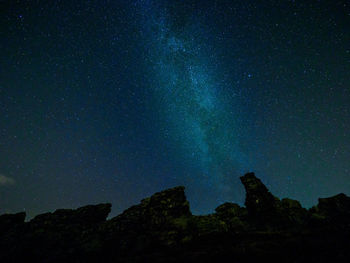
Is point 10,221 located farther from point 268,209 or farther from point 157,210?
point 268,209

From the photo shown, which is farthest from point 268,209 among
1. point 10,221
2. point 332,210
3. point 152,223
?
point 10,221

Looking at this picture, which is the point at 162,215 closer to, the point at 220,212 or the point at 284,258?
the point at 220,212

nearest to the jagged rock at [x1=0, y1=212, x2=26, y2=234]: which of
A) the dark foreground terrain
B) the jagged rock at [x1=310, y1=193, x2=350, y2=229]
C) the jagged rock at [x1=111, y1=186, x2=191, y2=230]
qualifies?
the dark foreground terrain

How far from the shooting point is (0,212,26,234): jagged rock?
120ft

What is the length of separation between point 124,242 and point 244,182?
89.9ft

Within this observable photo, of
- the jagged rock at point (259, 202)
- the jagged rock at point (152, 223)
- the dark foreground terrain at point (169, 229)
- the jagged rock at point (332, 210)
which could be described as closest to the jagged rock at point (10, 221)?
the dark foreground terrain at point (169, 229)

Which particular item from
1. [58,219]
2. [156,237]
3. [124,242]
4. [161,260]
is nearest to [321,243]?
[161,260]

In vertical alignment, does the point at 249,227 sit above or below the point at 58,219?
below

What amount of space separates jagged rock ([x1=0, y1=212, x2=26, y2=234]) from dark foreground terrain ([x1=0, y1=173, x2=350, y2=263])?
0.18m

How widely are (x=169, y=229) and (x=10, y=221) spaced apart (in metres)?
42.8

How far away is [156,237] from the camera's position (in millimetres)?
24484

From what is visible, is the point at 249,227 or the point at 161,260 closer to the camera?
the point at 161,260

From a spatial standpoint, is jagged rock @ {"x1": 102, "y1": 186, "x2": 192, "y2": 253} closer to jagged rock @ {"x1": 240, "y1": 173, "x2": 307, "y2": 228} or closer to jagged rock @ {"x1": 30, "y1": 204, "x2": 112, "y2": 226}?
jagged rock @ {"x1": 30, "y1": 204, "x2": 112, "y2": 226}

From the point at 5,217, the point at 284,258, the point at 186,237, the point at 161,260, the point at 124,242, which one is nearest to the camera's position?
the point at 284,258
